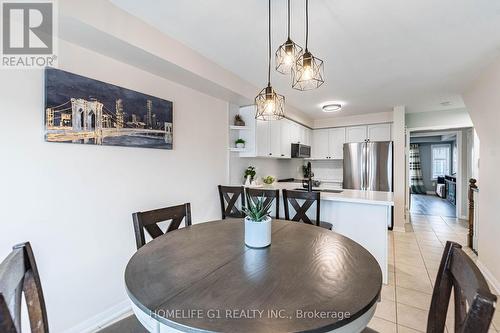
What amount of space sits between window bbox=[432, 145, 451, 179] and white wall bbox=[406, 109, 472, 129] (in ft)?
20.2

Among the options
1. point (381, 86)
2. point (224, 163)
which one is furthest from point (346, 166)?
point (224, 163)

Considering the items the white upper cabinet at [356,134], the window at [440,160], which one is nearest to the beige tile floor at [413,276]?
the white upper cabinet at [356,134]

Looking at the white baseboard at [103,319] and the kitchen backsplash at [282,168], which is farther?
the kitchen backsplash at [282,168]

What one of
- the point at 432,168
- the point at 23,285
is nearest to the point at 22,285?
the point at 23,285

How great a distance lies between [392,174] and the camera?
4.57m

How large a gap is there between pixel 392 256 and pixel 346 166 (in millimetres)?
2182

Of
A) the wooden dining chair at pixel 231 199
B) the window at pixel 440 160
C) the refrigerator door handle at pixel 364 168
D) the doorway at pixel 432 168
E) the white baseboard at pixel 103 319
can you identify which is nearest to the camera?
the white baseboard at pixel 103 319

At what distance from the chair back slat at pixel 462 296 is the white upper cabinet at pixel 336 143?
473 centimetres

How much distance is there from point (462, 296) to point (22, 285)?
1.54 meters

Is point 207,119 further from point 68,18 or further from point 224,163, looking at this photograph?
point 68,18

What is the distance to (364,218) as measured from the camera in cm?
267

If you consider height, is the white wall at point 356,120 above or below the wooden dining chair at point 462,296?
above

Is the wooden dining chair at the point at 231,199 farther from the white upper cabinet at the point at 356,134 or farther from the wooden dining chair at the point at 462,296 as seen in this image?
the white upper cabinet at the point at 356,134

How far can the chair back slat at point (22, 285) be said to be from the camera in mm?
748
